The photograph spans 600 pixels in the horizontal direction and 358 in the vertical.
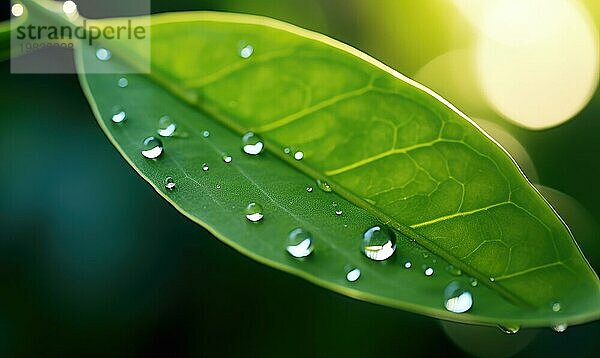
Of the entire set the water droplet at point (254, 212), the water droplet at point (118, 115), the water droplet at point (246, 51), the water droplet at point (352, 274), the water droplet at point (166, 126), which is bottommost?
the water droplet at point (166, 126)

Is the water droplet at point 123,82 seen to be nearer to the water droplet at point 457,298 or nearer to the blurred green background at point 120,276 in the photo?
the water droplet at point 457,298

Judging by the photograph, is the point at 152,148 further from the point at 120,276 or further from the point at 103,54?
the point at 120,276

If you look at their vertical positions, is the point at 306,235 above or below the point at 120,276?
above

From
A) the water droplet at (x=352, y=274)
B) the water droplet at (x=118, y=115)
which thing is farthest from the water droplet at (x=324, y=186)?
the water droplet at (x=118, y=115)

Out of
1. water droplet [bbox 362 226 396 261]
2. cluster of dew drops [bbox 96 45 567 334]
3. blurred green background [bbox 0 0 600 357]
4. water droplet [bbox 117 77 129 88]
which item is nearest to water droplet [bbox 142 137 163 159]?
cluster of dew drops [bbox 96 45 567 334]

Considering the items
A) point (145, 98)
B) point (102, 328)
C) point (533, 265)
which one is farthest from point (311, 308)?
point (533, 265)

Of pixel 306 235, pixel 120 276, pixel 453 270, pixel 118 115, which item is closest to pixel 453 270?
pixel 453 270

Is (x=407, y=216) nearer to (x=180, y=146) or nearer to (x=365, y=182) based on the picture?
(x=365, y=182)
